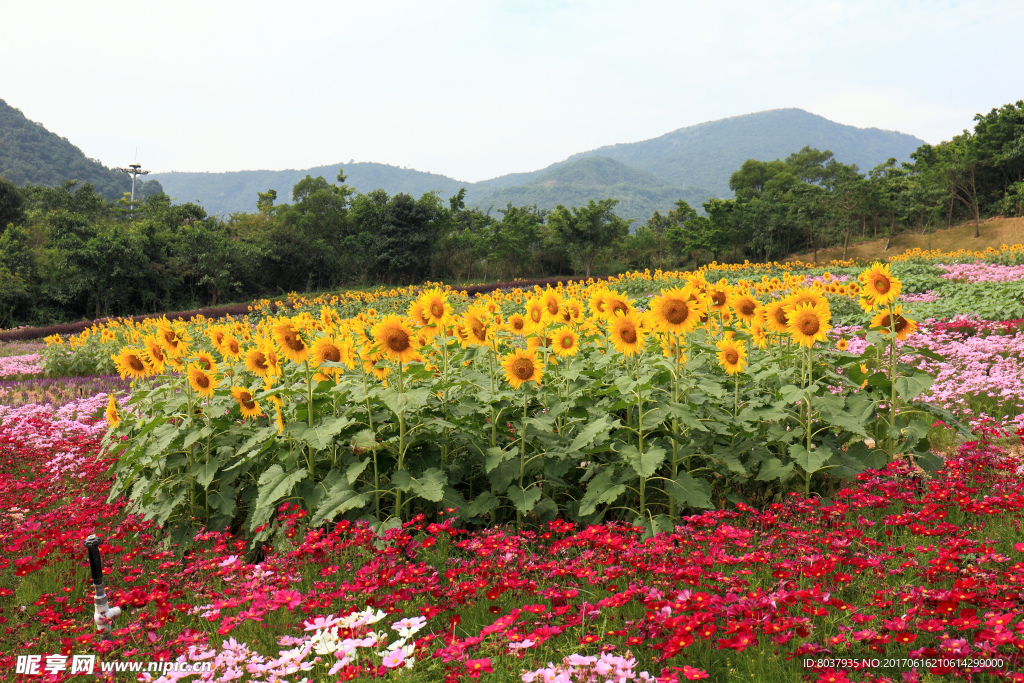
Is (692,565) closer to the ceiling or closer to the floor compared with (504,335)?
closer to the floor

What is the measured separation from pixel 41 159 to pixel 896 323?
106 meters

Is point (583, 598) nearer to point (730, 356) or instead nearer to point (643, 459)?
point (643, 459)

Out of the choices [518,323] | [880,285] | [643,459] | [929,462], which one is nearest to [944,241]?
[880,285]

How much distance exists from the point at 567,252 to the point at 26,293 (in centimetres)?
3555

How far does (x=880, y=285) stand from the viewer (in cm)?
411

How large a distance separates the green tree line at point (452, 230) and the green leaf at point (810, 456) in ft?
119

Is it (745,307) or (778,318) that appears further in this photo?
(745,307)

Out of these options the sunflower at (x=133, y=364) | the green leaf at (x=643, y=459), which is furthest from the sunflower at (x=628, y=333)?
the sunflower at (x=133, y=364)

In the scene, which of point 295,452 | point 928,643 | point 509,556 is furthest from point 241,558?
point 928,643

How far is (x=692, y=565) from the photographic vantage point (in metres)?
2.48

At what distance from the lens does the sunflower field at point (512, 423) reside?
144 inches

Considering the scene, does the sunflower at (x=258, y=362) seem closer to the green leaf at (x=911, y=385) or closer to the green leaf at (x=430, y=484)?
the green leaf at (x=430, y=484)

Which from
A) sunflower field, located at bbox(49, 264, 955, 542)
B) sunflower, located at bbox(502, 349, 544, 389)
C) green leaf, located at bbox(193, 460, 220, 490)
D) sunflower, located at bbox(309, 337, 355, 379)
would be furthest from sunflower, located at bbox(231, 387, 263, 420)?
sunflower, located at bbox(502, 349, 544, 389)

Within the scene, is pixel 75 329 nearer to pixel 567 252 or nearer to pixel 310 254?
pixel 310 254
